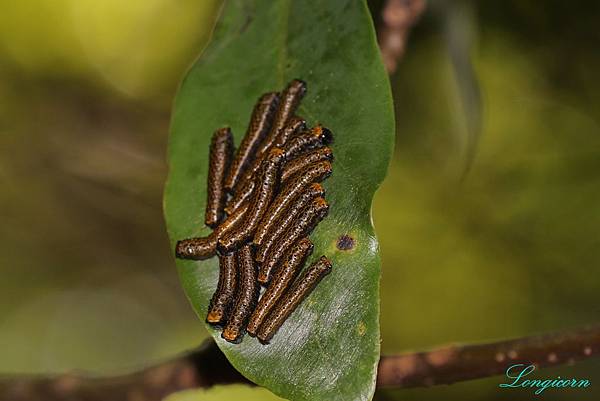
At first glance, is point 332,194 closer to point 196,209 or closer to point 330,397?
point 196,209

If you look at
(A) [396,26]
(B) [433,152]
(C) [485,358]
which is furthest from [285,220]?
(B) [433,152]

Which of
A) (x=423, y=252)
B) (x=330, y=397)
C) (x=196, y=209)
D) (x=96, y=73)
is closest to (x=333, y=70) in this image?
(x=196, y=209)

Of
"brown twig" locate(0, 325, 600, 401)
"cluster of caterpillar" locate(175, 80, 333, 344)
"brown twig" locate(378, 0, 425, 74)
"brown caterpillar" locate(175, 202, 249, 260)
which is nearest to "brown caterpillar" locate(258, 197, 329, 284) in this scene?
"cluster of caterpillar" locate(175, 80, 333, 344)

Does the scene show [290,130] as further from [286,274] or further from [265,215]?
[286,274]

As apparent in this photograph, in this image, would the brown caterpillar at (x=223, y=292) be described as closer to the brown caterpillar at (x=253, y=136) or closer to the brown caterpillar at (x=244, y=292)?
the brown caterpillar at (x=244, y=292)

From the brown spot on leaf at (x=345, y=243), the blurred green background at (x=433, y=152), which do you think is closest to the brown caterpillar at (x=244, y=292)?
the brown spot on leaf at (x=345, y=243)

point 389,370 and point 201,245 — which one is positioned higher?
point 201,245
